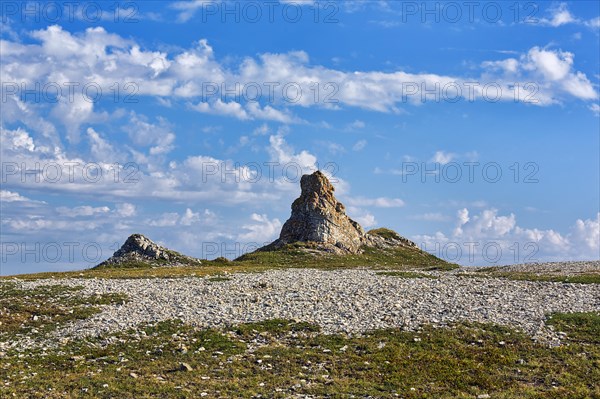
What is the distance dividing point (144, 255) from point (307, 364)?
66674 mm

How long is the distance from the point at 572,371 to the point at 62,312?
30.5 m

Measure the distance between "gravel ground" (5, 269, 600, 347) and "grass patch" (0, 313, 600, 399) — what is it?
1.65m

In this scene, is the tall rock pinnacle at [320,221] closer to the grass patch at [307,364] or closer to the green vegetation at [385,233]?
the green vegetation at [385,233]

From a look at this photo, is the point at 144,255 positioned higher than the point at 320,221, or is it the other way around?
the point at 320,221

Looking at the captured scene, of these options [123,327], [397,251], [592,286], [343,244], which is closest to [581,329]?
[592,286]

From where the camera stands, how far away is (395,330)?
31406mm

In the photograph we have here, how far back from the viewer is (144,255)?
8881 cm

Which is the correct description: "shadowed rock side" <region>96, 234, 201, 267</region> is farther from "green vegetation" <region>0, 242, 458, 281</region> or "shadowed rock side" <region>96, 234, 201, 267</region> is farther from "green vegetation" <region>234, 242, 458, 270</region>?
"green vegetation" <region>234, 242, 458, 270</region>

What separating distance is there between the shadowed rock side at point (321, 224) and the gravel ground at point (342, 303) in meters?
53.3

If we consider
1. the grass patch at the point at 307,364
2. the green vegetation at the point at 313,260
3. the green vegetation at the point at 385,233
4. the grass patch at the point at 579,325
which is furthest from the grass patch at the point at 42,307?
the green vegetation at the point at 385,233

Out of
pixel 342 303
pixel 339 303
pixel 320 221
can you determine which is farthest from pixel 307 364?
pixel 320 221

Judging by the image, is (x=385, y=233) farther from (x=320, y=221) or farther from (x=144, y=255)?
(x=144, y=255)

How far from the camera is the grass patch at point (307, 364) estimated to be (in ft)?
78.8

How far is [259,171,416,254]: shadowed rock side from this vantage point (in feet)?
338
